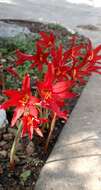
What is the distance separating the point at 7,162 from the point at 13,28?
12.7ft

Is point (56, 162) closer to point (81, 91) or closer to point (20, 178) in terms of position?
point (20, 178)

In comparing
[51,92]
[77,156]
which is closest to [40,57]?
[51,92]

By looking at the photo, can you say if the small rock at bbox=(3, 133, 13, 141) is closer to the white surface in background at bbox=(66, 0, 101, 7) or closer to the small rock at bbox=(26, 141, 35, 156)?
the small rock at bbox=(26, 141, 35, 156)

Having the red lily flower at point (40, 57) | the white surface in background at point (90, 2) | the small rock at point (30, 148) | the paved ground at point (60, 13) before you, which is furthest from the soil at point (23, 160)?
the white surface in background at point (90, 2)

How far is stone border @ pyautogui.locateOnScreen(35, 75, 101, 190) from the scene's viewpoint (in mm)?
3400

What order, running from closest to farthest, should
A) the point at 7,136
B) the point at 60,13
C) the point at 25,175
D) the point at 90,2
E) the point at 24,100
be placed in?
1. the point at 24,100
2. the point at 25,175
3. the point at 7,136
4. the point at 60,13
5. the point at 90,2

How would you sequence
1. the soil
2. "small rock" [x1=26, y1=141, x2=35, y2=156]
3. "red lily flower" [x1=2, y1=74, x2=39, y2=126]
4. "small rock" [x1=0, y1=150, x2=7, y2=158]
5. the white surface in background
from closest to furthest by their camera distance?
"red lily flower" [x1=2, y1=74, x2=39, y2=126] → the soil → "small rock" [x1=0, y1=150, x2=7, y2=158] → "small rock" [x1=26, y1=141, x2=35, y2=156] → the white surface in background

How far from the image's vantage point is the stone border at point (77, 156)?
3400 millimetres

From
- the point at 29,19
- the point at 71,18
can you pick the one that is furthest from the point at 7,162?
the point at 71,18

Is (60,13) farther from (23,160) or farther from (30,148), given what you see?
(23,160)

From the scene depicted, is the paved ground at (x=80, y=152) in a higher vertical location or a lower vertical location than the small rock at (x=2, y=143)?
lower

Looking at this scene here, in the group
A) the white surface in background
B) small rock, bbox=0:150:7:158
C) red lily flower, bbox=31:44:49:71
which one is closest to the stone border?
small rock, bbox=0:150:7:158

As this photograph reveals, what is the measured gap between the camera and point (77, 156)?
148 inches

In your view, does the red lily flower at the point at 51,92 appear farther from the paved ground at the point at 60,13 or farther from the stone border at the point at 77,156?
the paved ground at the point at 60,13
